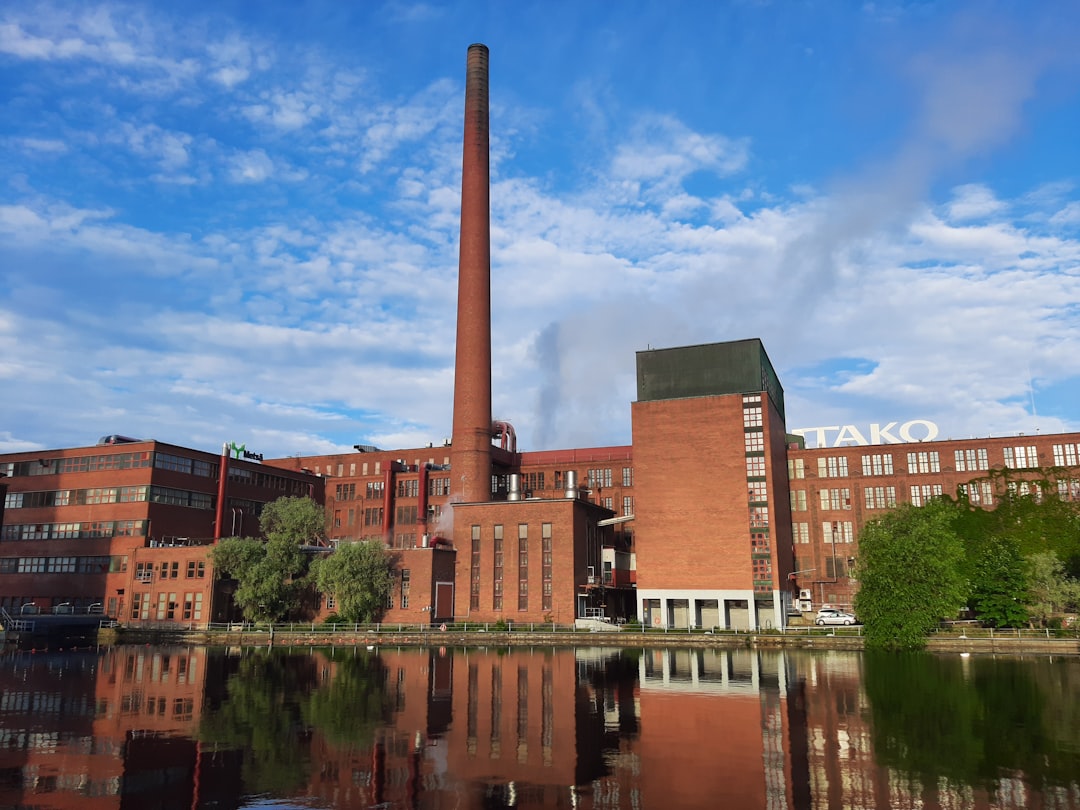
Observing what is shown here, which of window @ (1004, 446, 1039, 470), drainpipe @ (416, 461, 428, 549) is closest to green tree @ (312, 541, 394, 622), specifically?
drainpipe @ (416, 461, 428, 549)

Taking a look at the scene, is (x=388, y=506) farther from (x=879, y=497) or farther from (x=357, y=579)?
(x=879, y=497)

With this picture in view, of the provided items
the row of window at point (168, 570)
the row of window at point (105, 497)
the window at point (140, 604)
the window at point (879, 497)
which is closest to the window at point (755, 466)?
the window at point (879, 497)

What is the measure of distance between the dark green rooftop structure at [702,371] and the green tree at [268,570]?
1378 inches

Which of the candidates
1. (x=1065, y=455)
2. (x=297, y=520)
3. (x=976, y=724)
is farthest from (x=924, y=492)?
(x=976, y=724)

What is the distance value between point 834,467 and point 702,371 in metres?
24.3

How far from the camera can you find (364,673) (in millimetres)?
41750

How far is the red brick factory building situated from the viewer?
73.1 meters

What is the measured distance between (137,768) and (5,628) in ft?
216

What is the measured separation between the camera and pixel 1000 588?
58031 mm

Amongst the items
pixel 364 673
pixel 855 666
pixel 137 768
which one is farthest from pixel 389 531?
pixel 137 768

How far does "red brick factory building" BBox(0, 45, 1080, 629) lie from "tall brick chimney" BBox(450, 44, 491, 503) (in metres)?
0.17

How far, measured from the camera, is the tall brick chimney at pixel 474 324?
79688 millimetres

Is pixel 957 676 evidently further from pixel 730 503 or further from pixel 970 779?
pixel 730 503

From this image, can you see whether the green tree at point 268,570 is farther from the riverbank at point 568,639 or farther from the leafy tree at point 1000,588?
the leafy tree at point 1000,588
